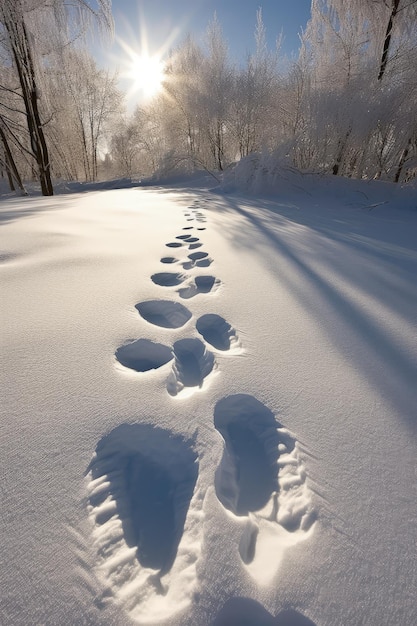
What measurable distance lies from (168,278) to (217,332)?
0.41m

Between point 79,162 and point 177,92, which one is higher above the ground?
point 177,92

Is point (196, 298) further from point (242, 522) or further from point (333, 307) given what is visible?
point (242, 522)

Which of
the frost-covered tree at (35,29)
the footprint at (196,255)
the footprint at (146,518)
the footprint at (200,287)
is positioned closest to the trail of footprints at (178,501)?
the footprint at (146,518)

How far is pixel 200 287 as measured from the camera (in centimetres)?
108

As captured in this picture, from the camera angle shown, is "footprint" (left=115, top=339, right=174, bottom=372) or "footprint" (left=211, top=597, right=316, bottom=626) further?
"footprint" (left=115, top=339, right=174, bottom=372)

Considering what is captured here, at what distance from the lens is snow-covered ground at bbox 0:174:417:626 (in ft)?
1.05

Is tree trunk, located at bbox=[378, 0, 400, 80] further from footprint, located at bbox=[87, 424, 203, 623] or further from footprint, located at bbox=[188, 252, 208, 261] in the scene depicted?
footprint, located at bbox=[87, 424, 203, 623]

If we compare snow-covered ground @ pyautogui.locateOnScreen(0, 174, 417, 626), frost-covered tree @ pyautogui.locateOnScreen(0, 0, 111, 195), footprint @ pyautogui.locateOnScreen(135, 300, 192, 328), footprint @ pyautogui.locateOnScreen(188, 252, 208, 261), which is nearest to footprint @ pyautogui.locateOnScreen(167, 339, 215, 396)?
snow-covered ground @ pyautogui.locateOnScreen(0, 174, 417, 626)

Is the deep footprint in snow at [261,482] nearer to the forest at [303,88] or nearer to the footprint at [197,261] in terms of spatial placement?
the footprint at [197,261]

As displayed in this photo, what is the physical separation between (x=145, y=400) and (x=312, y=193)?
136 inches

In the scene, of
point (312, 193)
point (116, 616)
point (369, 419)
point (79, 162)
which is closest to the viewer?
point (116, 616)

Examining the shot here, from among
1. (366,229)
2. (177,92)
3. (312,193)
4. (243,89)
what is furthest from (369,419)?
(177,92)

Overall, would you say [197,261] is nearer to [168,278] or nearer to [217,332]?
[168,278]

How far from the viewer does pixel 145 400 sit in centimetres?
55
